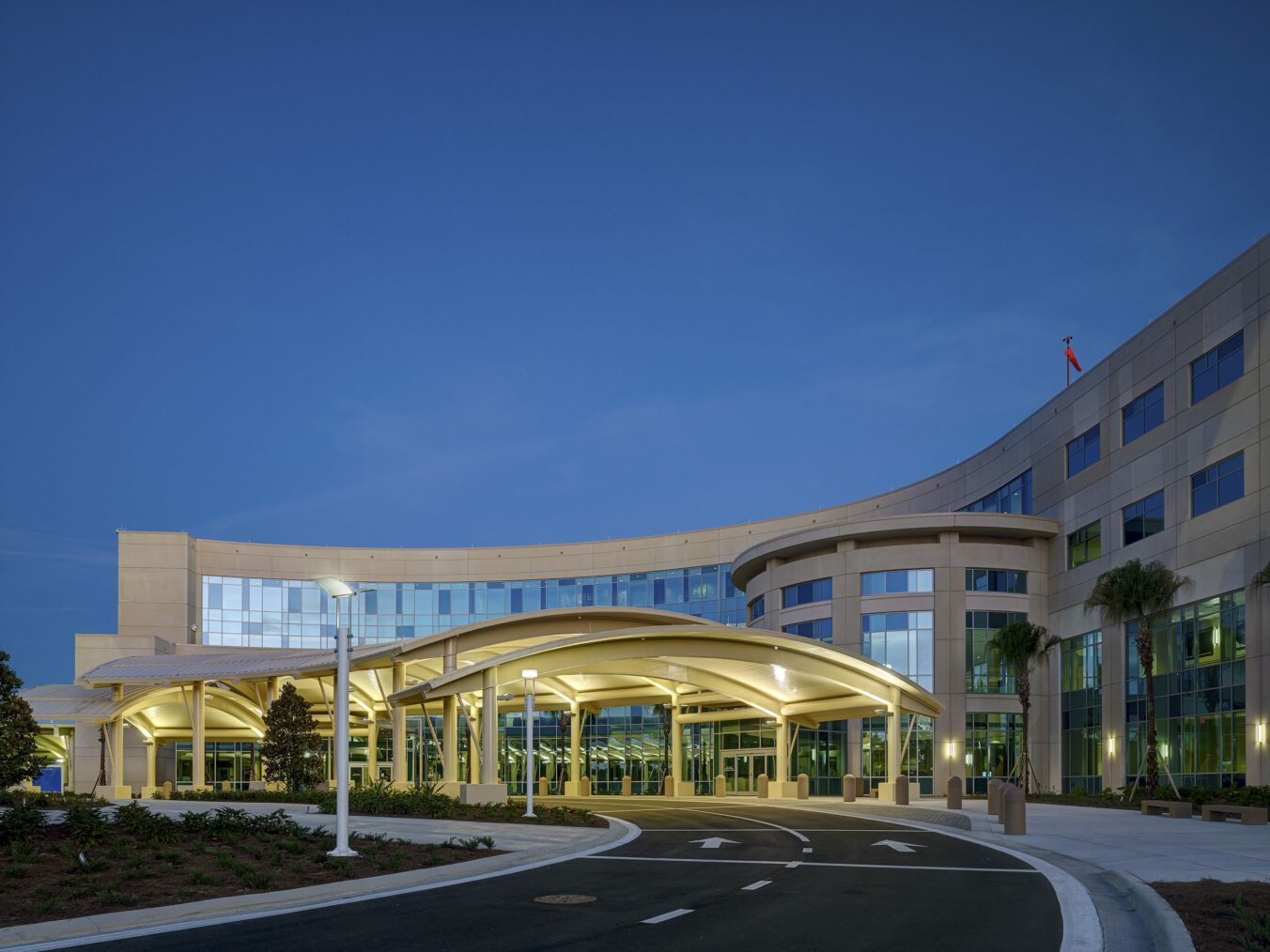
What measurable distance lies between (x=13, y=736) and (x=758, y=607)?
40401 millimetres

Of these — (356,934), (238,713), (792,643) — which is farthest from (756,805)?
(356,934)

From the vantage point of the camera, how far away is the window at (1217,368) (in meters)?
40.5

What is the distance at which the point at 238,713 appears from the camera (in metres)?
59.7

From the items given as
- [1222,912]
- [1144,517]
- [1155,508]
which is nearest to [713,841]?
[1222,912]

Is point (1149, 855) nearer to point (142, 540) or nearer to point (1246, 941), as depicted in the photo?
point (1246, 941)

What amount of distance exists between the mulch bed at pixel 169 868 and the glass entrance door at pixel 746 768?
43068 millimetres

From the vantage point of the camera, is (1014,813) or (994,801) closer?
(1014,813)

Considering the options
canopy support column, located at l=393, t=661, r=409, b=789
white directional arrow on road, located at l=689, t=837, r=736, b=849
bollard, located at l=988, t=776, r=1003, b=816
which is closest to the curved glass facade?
canopy support column, located at l=393, t=661, r=409, b=789

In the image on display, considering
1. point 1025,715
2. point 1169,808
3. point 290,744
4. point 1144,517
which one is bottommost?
point 1169,808

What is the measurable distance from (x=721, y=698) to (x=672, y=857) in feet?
107

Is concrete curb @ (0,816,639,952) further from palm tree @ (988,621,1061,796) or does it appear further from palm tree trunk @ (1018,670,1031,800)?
palm tree @ (988,621,1061,796)

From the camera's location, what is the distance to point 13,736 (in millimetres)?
32406

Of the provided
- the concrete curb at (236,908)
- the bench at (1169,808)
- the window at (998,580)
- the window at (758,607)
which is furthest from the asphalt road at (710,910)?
the window at (758,607)

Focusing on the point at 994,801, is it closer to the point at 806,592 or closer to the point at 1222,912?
the point at 1222,912
